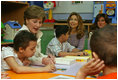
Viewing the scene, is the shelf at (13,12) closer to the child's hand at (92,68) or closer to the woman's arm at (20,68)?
the woman's arm at (20,68)

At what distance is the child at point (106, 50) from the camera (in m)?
0.77

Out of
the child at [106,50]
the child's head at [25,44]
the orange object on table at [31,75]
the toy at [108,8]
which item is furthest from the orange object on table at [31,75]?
the toy at [108,8]

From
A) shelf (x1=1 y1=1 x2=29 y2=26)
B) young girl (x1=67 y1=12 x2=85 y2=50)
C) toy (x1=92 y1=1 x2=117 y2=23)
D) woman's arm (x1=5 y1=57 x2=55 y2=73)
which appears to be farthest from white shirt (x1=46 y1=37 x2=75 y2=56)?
toy (x1=92 y1=1 x2=117 y2=23)

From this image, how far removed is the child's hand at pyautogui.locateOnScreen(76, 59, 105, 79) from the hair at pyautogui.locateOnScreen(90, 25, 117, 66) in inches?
1.1

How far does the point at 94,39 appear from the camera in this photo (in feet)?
2.72

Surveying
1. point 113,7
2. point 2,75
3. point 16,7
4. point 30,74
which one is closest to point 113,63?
point 30,74

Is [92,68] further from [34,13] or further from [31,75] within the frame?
[34,13]

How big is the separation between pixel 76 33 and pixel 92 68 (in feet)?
6.15

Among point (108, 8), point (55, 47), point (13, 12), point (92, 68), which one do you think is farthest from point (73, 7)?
point (92, 68)

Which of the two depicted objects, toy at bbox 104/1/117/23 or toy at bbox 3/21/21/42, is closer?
toy at bbox 3/21/21/42

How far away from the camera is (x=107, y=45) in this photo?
774 millimetres

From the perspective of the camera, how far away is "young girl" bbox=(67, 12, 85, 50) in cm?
264

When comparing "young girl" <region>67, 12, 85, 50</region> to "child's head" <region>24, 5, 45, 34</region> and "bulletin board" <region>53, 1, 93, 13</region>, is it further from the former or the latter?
"bulletin board" <region>53, 1, 93, 13</region>

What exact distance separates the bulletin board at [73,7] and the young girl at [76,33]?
1583 millimetres
